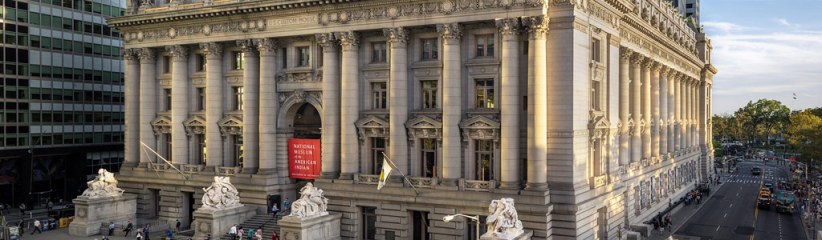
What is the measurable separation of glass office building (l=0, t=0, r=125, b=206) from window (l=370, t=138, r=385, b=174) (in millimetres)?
41838

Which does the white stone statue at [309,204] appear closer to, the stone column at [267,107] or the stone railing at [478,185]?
the stone column at [267,107]

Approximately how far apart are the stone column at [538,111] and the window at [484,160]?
3.22 metres

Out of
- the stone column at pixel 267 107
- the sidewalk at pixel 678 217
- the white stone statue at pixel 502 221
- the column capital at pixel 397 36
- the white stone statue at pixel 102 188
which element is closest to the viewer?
the white stone statue at pixel 502 221

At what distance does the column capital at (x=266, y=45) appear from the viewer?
53312mm

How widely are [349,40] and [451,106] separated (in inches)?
382

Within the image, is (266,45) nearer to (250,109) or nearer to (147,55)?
(250,109)

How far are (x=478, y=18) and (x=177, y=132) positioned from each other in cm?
3024

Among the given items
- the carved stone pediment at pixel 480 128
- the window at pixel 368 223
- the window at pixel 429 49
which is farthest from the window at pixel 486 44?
the window at pixel 368 223

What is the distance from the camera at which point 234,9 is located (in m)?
53.2

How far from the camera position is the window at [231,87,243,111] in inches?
2232

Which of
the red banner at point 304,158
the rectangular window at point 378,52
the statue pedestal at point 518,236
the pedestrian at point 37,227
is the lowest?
the pedestrian at point 37,227

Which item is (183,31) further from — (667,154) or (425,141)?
(667,154)

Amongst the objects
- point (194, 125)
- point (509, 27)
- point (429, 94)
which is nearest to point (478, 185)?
point (429, 94)

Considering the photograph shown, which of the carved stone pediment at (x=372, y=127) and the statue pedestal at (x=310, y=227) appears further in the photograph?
the carved stone pediment at (x=372, y=127)
